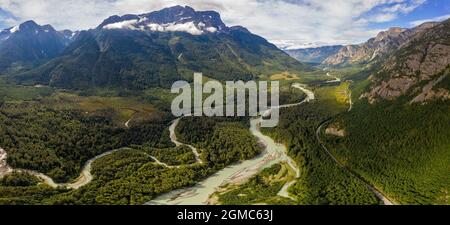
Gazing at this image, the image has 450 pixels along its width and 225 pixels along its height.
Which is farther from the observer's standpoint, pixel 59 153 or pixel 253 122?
pixel 253 122

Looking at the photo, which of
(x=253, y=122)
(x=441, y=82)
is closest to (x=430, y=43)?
(x=441, y=82)

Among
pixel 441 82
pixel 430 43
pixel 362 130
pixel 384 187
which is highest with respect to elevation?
pixel 430 43

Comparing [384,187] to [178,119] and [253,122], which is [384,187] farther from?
[178,119]
